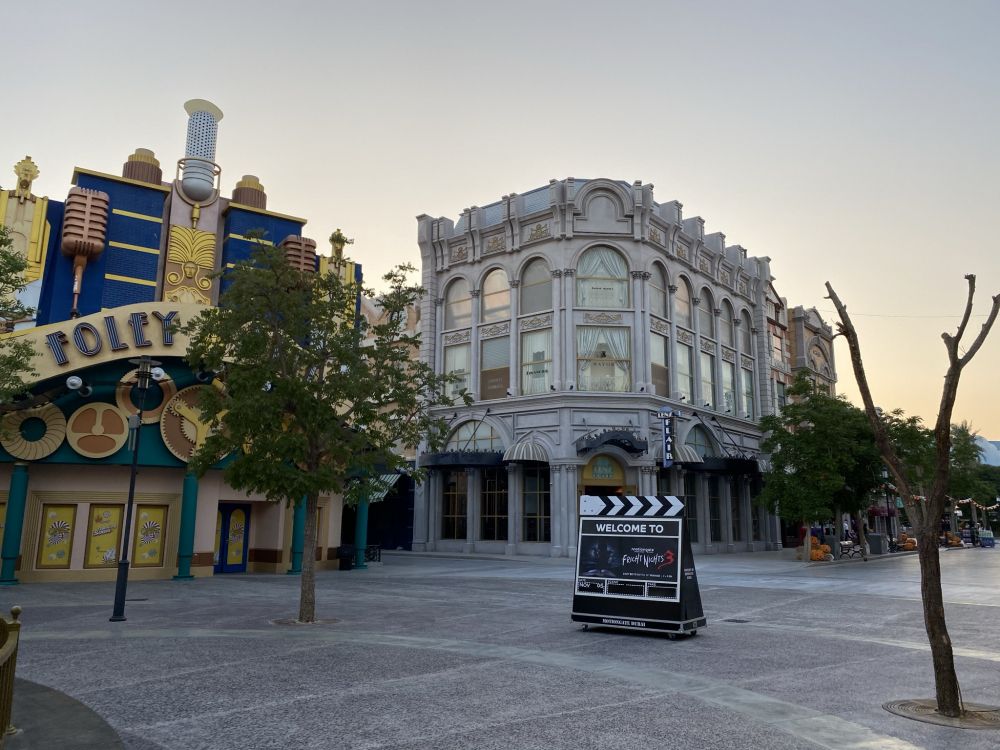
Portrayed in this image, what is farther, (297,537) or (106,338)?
(297,537)

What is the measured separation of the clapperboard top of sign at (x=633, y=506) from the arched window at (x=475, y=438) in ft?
85.9

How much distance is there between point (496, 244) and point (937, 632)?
36.8 m

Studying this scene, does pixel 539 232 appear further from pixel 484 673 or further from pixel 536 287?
pixel 484 673

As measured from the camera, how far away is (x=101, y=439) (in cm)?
2273

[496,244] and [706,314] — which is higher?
[496,244]

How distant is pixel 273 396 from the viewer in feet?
47.6

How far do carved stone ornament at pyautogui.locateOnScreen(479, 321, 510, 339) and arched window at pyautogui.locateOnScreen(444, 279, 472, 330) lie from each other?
4.59 ft

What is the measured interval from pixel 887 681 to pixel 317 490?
10.4 meters

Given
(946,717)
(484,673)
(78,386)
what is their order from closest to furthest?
(946,717) → (484,673) → (78,386)

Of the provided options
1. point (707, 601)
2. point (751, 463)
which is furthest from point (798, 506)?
point (707, 601)

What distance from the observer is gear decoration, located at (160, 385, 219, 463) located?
23.7 meters

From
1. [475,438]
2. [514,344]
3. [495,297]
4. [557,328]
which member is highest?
[495,297]

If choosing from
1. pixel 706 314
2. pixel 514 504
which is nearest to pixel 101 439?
pixel 514 504

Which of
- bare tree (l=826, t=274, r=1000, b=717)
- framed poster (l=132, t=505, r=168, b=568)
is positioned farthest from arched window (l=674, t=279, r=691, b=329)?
bare tree (l=826, t=274, r=1000, b=717)
